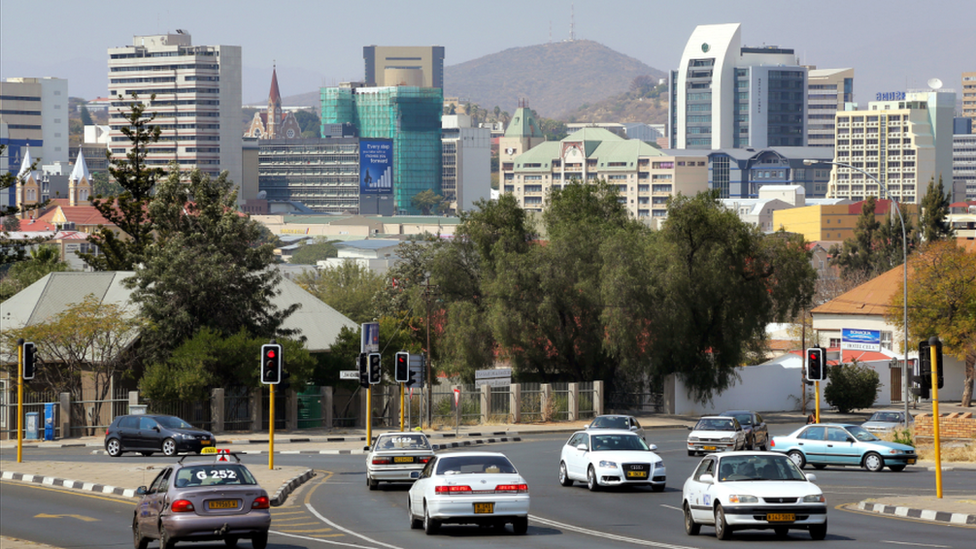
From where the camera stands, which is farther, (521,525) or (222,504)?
(521,525)

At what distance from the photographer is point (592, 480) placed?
2719cm

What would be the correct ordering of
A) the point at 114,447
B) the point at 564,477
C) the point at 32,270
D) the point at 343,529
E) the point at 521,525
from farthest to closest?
the point at 32,270, the point at 114,447, the point at 564,477, the point at 343,529, the point at 521,525

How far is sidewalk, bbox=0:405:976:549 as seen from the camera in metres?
23.2

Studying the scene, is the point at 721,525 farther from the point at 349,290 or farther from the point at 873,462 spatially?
the point at 349,290

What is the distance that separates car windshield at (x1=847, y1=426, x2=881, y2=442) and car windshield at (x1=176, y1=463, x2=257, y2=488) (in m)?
20.4

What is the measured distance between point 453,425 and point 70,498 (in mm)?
29049

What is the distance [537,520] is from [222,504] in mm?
6326

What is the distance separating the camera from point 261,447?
42.8m

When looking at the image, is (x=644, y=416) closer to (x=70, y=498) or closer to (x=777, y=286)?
(x=777, y=286)

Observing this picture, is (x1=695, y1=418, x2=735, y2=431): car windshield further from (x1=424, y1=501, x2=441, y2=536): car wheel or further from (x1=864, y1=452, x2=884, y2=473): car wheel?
(x1=424, y1=501, x2=441, y2=536): car wheel

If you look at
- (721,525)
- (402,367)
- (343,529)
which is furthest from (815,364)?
(343,529)

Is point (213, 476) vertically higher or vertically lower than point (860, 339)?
lower

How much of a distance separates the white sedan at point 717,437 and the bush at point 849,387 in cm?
2719

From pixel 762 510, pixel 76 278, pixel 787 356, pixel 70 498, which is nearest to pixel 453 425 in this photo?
pixel 76 278
